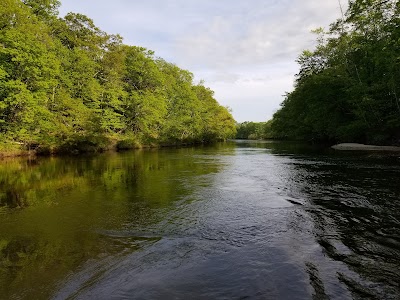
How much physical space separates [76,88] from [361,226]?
39536 mm

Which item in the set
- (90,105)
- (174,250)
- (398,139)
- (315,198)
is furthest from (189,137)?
(174,250)

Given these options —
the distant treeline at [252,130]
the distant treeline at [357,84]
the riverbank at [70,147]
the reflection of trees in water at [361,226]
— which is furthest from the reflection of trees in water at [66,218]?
the distant treeline at [252,130]

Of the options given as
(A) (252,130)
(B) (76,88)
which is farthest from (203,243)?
(A) (252,130)

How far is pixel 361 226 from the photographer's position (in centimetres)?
715

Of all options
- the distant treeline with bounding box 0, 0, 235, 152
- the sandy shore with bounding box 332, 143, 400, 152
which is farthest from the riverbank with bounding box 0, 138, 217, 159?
the sandy shore with bounding box 332, 143, 400, 152

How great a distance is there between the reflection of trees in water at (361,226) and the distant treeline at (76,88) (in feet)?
91.8

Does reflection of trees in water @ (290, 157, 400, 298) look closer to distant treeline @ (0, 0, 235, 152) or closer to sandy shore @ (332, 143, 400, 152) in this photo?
sandy shore @ (332, 143, 400, 152)

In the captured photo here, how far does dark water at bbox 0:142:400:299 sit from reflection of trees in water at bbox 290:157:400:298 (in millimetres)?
30

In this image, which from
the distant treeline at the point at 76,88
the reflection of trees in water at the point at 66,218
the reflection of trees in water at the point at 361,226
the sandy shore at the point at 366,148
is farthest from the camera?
the sandy shore at the point at 366,148

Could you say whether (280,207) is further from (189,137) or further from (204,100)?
(204,100)

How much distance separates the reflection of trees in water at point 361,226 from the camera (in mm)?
4582

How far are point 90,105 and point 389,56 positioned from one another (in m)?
36.1

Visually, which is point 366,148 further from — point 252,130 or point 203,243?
point 252,130

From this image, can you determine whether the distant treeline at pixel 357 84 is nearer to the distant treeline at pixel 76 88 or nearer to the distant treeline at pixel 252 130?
the distant treeline at pixel 76 88
